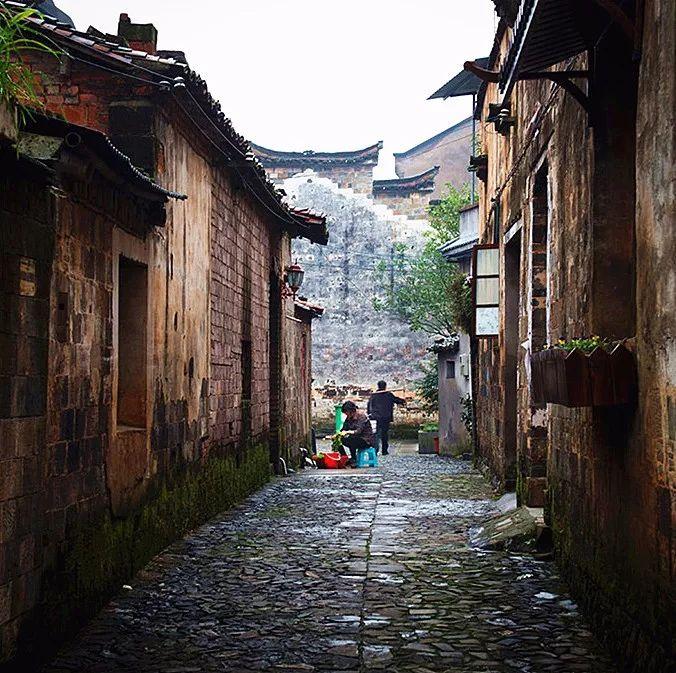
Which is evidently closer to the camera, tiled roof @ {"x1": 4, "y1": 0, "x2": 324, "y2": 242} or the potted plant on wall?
tiled roof @ {"x1": 4, "y1": 0, "x2": 324, "y2": 242}

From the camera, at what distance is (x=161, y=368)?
29.0 feet

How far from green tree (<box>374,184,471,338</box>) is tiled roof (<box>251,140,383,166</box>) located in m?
3.29

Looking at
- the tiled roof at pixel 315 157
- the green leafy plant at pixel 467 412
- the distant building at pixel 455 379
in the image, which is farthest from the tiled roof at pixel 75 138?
the tiled roof at pixel 315 157

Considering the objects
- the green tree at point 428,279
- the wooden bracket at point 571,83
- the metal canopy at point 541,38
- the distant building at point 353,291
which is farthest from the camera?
the distant building at point 353,291

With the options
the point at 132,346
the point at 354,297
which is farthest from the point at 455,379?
the point at 132,346

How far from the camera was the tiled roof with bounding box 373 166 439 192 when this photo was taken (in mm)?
32403

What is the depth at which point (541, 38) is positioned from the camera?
6000 mm

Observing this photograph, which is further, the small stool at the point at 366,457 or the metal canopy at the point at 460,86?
the metal canopy at the point at 460,86

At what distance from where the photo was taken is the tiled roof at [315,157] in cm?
3290

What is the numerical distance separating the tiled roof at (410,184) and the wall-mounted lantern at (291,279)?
15.5 m

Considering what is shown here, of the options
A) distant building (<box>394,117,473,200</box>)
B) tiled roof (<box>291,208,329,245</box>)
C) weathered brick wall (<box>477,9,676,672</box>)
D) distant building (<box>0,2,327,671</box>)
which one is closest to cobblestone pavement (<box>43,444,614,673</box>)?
distant building (<box>0,2,327,671</box>)

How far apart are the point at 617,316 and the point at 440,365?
17.2 meters

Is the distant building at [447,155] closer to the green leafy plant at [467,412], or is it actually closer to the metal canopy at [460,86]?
the metal canopy at [460,86]

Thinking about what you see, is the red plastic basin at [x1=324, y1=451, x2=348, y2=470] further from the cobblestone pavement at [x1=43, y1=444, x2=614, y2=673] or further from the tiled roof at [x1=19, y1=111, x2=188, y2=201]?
the tiled roof at [x1=19, y1=111, x2=188, y2=201]
